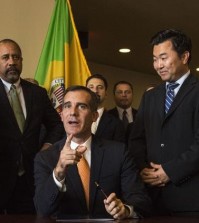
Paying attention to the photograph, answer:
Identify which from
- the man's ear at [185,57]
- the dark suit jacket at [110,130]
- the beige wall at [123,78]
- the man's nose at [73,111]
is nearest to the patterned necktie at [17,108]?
the dark suit jacket at [110,130]

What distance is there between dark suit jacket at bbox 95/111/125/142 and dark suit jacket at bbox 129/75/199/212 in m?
0.65

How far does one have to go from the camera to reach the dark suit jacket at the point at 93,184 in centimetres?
203

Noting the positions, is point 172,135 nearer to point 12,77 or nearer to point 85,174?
point 85,174

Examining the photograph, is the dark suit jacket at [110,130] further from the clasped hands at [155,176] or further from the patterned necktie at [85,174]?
the patterned necktie at [85,174]

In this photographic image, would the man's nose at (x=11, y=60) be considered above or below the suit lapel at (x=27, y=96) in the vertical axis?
above

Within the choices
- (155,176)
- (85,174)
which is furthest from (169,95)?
(85,174)

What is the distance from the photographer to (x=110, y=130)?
330cm

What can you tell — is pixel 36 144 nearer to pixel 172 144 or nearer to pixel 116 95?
pixel 172 144

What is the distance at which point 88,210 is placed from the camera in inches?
82.8

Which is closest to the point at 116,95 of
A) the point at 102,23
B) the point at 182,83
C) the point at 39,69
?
the point at 39,69

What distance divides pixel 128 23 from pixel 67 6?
6.90 feet

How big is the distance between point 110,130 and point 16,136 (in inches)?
29.3

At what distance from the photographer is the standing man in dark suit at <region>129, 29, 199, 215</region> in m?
2.36

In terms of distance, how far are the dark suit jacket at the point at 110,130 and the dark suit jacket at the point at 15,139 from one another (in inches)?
14.1
